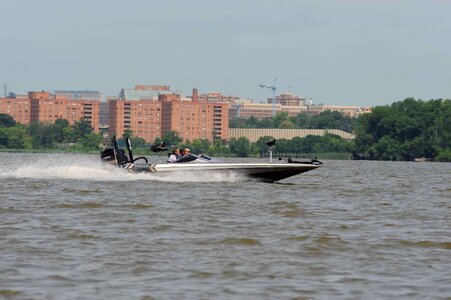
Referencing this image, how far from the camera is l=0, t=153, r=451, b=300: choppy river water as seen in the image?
18625mm

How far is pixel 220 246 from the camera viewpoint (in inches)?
929

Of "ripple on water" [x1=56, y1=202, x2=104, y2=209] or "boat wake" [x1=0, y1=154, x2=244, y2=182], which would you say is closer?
"ripple on water" [x1=56, y1=202, x2=104, y2=209]

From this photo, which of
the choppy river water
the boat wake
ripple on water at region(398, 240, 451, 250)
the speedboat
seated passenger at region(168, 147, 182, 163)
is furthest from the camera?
seated passenger at region(168, 147, 182, 163)

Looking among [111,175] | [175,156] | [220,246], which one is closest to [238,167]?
[175,156]

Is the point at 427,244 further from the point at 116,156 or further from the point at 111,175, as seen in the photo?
the point at 111,175

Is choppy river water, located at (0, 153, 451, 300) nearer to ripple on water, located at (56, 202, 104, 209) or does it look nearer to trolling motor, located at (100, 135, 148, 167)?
ripple on water, located at (56, 202, 104, 209)

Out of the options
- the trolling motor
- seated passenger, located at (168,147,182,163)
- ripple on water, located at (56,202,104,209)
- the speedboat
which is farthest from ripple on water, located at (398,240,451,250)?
the trolling motor

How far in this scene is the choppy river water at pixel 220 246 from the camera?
18625 mm

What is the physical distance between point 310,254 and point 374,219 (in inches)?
328

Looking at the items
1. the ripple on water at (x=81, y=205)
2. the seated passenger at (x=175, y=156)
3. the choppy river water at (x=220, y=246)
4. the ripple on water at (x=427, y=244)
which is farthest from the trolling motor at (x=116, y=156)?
the ripple on water at (x=427, y=244)

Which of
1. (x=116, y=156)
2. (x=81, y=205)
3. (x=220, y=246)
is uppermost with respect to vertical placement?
(x=116, y=156)

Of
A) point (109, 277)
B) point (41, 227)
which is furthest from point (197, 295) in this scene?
point (41, 227)

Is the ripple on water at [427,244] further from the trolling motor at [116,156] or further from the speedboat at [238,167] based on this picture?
the trolling motor at [116,156]

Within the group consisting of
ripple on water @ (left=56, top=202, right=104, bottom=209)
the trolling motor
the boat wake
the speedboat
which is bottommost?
ripple on water @ (left=56, top=202, right=104, bottom=209)
